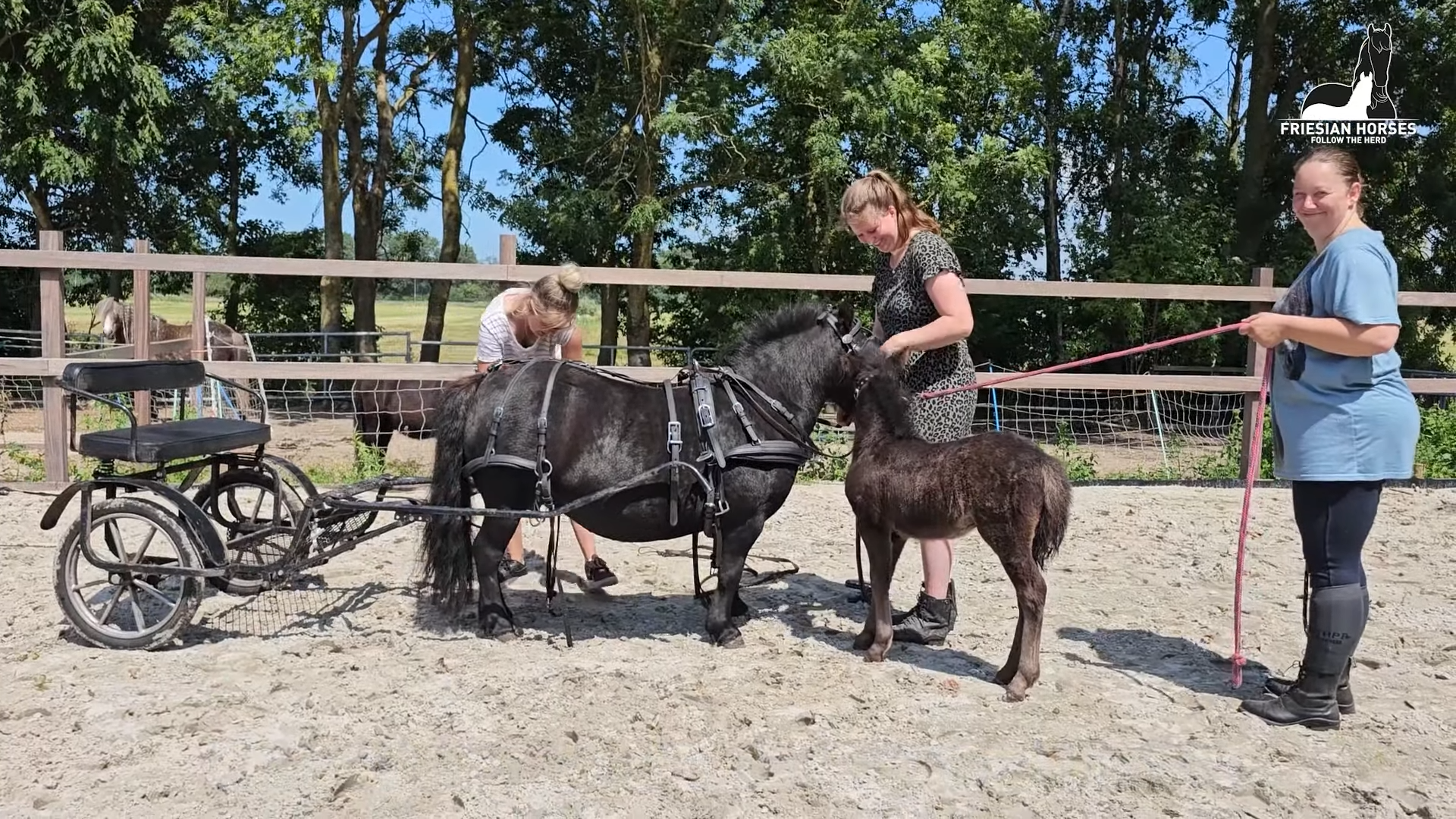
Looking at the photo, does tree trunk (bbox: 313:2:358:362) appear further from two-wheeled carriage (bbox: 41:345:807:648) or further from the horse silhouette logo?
the horse silhouette logo

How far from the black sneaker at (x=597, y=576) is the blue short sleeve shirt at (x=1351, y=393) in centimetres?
298

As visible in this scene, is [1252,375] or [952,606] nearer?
[952,606]

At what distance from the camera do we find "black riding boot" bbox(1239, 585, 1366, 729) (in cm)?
330

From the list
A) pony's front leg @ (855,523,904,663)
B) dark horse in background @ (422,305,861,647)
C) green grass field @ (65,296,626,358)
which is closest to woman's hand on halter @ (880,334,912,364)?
dark horse in background @ (422,305,861,647)

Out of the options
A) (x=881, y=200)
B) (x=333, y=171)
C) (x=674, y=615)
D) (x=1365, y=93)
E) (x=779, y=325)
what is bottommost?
(x=674, y=615)

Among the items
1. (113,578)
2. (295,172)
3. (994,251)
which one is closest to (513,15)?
(295,172)

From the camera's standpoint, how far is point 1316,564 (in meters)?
3.35

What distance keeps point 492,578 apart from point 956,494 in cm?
192

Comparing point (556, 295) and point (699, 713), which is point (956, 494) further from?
point (556, 295)

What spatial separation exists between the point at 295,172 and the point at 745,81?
389 inches

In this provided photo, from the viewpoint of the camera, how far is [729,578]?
13.6 feet

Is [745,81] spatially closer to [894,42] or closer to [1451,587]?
[894,42]

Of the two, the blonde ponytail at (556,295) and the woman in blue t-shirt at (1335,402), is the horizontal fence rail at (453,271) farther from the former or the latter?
the woman in blue t-shirt at (1335,402)

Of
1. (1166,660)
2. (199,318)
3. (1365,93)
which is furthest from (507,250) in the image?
(1365,93)
